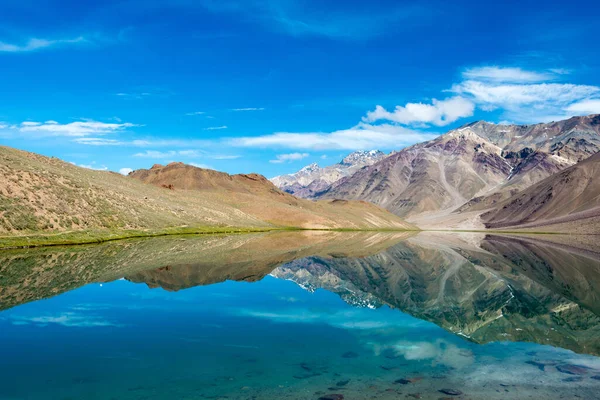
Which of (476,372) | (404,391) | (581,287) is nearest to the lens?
(404,391)

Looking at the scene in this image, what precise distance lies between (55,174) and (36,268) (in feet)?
168

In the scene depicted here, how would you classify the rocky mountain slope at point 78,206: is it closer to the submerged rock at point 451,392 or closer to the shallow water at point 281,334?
the shallow water at point 281,334

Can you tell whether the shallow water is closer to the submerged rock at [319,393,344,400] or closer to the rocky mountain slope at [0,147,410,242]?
the submerged rock at [319,393,344,400]

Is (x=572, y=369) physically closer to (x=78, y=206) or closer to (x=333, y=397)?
(x=333, y=397)

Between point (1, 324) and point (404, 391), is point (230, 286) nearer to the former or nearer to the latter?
point (1, 324)

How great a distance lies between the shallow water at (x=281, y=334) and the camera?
14812 millimetres

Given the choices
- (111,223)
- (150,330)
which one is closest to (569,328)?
(150,330)

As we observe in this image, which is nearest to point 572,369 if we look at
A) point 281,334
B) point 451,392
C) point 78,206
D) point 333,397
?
point 451,392

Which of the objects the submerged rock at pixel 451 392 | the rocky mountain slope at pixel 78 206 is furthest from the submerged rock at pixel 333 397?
the rocky mountain slope at pixel 78 206

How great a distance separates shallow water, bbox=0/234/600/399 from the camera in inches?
583

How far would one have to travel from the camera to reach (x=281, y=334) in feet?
71.9

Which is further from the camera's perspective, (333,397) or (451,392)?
(451,392)

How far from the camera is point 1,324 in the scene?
2055 cm

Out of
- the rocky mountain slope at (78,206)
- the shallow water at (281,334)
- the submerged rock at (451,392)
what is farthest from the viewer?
the rocky mountain slope at (78,206)
